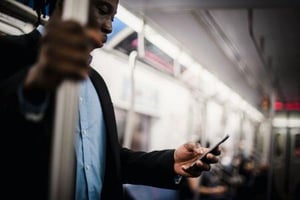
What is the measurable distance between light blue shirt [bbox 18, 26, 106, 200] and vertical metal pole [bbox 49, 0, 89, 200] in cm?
47

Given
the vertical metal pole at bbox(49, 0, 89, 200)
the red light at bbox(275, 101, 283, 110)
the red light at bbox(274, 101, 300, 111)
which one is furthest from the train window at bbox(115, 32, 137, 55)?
the red light at bbox(275, 101, 283, 110)

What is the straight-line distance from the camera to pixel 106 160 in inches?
55.4

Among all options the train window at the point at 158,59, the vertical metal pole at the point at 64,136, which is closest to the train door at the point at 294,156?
the train window at the point at 158,59

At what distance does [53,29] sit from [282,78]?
7234 mm

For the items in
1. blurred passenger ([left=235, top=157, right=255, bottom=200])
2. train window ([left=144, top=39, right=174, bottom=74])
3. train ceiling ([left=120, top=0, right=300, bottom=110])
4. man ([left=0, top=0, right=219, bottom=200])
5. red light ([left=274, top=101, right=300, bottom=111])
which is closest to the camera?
man ([left=0, top=0, right=219, bottom=200])

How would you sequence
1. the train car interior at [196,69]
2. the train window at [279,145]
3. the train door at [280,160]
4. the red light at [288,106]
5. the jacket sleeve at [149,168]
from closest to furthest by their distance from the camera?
the jacket sleeve at [149,168] → the train car interior at [196,69] → the train door at [280,160] → the train window at [279,145] → the red light at [288,106]

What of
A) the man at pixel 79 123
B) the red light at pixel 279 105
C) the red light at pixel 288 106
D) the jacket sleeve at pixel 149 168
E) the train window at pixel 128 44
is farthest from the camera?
the red light at pixel 279 105

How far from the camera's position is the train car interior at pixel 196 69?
9.95ft

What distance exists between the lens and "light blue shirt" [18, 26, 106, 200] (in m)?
1.32

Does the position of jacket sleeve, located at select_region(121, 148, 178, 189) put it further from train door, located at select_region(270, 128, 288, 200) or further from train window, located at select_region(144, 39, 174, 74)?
train door, located at select_region(270, 128, 288, 200)

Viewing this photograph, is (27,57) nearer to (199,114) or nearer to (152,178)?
(152,178)

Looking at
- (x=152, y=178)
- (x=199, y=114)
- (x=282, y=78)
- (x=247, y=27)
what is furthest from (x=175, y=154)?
(x=282, y=78)

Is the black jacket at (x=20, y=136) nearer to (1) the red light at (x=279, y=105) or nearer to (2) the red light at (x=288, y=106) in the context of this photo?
(2) the red light at (x=288, y=106)

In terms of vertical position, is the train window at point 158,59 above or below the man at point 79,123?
above
